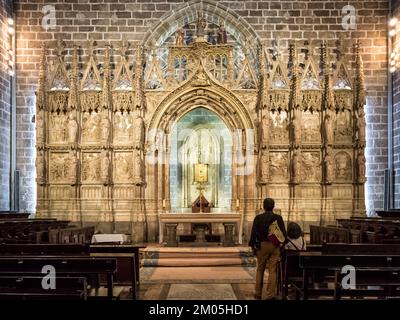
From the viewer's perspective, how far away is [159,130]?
62.7 ft

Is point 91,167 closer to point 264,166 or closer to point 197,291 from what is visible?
point 264,166

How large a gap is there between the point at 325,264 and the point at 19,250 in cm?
523

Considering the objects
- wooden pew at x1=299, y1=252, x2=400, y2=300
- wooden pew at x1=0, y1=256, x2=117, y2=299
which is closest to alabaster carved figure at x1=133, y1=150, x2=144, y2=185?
wooden pew at x1=0, y1=256, x2=117, y2=299

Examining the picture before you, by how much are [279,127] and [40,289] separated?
13.2 meters

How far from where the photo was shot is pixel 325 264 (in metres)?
8.13

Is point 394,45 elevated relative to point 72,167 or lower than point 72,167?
elevated

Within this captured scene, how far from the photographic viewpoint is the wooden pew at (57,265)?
24.3ft

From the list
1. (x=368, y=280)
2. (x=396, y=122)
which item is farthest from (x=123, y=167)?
(x=368, y=280)

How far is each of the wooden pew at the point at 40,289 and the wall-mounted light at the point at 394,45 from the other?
54.8ft

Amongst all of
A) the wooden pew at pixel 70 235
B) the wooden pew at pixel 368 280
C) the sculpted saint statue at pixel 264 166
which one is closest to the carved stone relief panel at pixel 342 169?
the sculpted saint statue at pixel 264 166

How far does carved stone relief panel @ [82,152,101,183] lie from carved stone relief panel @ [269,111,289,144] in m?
6.07

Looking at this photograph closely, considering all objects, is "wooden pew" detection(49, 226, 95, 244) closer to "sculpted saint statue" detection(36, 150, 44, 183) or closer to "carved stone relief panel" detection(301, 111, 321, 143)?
"sculpted saint statue" detection(36, 150, 44, 183)

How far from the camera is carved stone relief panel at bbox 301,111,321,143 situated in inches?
741

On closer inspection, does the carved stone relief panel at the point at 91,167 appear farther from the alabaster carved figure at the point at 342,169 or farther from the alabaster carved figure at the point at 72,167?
the alabaster carved figure at the point at 342,169
